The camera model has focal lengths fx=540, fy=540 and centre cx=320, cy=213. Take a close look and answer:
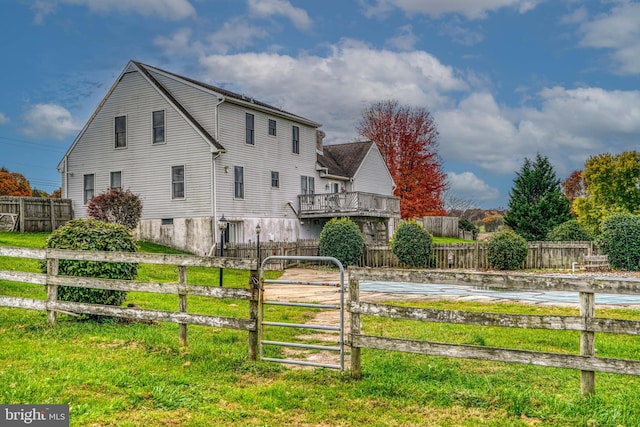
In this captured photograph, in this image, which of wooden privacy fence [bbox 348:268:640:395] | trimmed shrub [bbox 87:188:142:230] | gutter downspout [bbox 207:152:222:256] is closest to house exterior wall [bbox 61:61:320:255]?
gutter downspout [bbox 207:152:222:256]

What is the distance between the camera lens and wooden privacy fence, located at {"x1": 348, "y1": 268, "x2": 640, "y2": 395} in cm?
545

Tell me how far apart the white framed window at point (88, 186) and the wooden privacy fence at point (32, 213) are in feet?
3.87

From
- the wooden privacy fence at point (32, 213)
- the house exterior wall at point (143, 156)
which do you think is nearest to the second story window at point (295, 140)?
the house exterior wall at point (143, 156)

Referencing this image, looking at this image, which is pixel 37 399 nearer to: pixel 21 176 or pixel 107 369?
pixel 107 369

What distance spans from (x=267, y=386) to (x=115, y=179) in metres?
26.8

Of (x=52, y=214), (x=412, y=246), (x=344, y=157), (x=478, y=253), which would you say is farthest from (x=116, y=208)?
(x=344, y=157)

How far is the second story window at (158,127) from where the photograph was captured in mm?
28641

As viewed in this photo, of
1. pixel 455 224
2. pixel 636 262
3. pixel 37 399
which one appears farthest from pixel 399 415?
pixel 455 224

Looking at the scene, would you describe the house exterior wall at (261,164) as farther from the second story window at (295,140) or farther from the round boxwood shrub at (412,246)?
the round boxwood shrub at (412,246)

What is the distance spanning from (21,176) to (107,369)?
2491 inches

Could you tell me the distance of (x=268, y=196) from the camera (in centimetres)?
3111

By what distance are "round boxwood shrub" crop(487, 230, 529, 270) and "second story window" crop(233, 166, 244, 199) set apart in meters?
13.1

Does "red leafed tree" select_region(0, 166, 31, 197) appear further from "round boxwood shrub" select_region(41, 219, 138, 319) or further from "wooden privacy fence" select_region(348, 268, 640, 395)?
"wooden privacy fence" select_region(348, 268, 640, 395)

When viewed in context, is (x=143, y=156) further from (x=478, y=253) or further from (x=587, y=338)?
(x=587, y=338)
